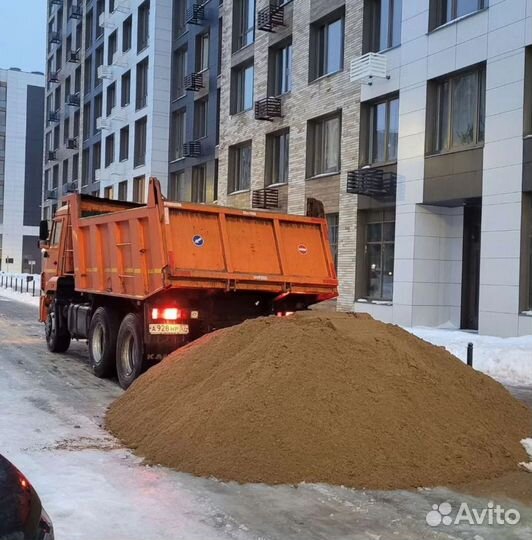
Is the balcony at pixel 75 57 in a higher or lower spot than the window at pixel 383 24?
higher

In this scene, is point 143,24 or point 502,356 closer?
point 502,356

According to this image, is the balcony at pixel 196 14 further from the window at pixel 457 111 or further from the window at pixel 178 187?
the window at pixel 457 111

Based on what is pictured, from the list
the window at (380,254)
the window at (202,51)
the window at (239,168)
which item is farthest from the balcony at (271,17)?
the window at (380,254)

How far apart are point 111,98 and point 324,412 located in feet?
150

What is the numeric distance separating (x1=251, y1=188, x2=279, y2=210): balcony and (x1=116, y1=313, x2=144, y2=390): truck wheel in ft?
54.6

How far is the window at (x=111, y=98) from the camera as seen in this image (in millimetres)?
47688

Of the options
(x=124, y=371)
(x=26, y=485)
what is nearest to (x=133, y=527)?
(x=26, y=485)

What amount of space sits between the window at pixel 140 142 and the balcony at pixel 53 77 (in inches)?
989

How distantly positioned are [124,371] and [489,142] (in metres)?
11.5

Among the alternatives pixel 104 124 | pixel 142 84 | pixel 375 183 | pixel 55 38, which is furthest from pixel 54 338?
pixel 55 38

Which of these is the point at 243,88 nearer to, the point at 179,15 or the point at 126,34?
the point at 179,15

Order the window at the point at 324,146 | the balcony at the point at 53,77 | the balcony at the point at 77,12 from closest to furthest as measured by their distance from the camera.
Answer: the window at the point at 324,146 < the balcony at the point at 77,12 < the balcony at the point at 53,77

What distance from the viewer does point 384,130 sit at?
71.3 ft

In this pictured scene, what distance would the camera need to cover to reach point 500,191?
1706cm
